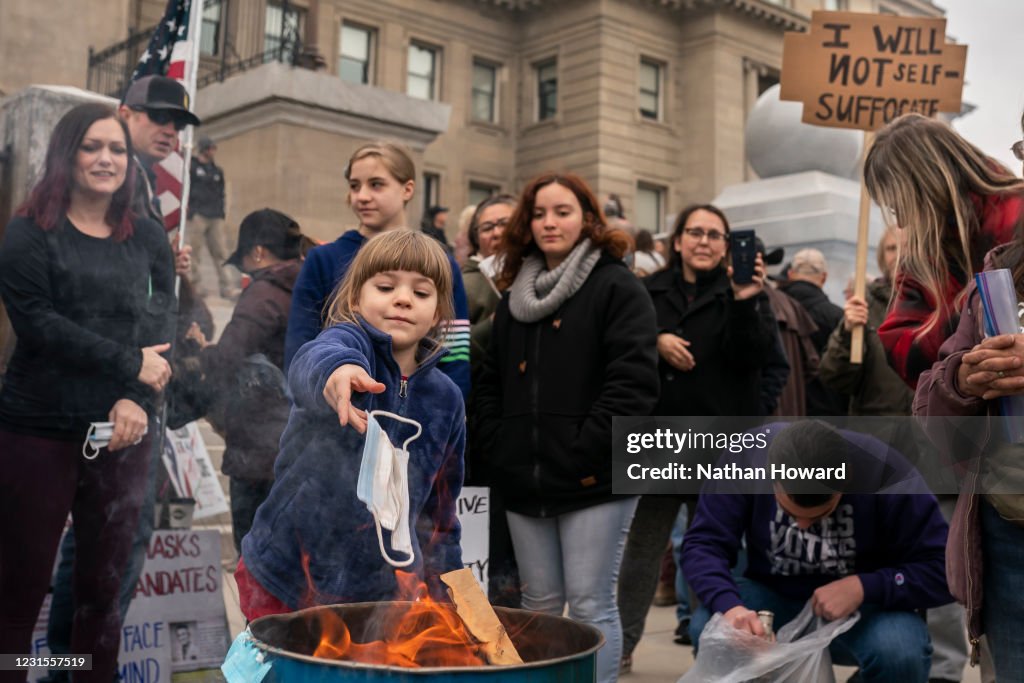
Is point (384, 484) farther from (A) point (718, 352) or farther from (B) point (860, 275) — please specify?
(B) point (860, 275)

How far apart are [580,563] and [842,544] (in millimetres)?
819

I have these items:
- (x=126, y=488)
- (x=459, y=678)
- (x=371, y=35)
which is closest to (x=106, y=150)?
(x=126, y=488)

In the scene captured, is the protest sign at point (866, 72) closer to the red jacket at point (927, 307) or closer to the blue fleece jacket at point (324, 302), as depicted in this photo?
the red jacket at point (927, 307)

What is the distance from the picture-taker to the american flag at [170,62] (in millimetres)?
3629

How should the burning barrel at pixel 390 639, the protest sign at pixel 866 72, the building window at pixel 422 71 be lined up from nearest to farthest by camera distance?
the burning barrel at pixel 390 639, the protest sign at pixel 866 72, the building window at pixel 422 71

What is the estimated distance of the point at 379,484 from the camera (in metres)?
1.96

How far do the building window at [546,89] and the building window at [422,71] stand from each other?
290cm

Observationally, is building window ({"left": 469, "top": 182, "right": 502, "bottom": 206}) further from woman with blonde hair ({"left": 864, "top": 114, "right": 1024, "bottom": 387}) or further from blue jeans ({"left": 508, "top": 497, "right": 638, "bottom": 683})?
woman with blonde hair ({"left": 864, "top": 114, "right": 1024, "bottom": 387})

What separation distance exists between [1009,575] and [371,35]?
25.9 metres

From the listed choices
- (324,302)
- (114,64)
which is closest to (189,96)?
(114,64)

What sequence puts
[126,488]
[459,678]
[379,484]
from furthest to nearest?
[126,488]
[379,484]
[459,678]

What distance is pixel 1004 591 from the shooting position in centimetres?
227

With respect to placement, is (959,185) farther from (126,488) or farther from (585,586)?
(126,488)

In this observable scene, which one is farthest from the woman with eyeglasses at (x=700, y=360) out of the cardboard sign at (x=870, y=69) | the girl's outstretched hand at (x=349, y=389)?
the girl's outstretched hand at (x=349, y=389)
